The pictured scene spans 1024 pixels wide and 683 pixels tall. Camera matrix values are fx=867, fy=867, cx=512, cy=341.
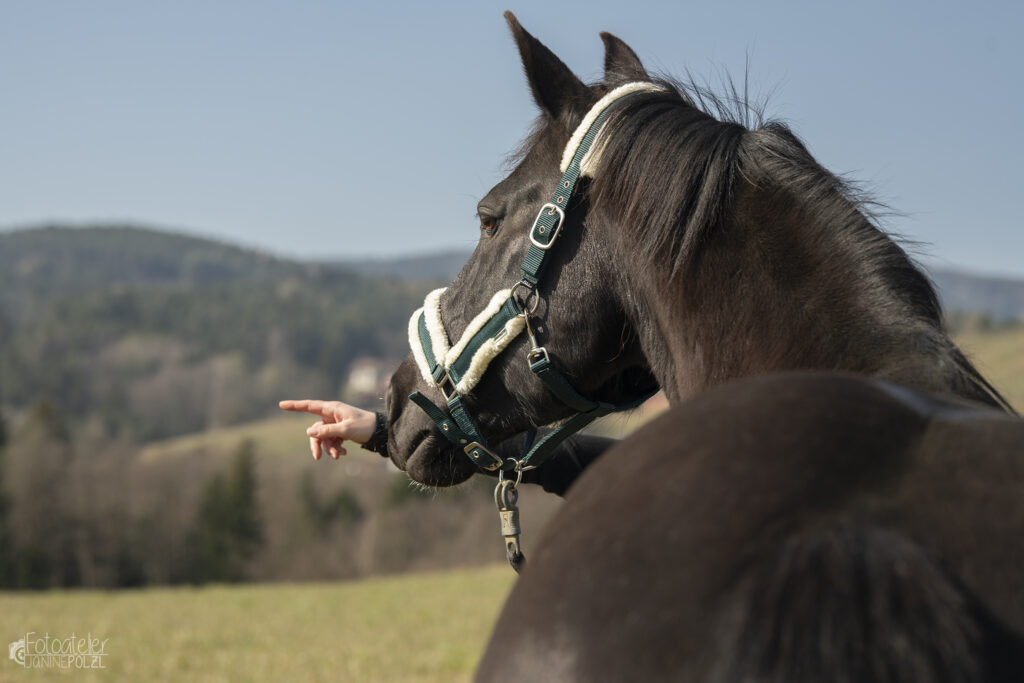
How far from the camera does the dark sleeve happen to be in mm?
3111

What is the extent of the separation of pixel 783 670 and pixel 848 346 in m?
1.04

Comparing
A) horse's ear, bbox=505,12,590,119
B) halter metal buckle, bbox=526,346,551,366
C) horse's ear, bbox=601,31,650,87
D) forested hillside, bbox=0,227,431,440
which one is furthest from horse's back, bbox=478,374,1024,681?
forested hillside, bbox=0,227,431,440

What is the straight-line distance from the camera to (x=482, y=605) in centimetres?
2030

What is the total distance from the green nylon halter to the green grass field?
354 inches

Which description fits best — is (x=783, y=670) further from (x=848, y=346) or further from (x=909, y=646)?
(x=848, y=346)

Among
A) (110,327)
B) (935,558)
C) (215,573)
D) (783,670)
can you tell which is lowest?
(110,327)

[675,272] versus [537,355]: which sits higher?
[675,272]

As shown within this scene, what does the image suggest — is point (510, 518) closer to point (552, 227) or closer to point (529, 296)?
point (529, 296)

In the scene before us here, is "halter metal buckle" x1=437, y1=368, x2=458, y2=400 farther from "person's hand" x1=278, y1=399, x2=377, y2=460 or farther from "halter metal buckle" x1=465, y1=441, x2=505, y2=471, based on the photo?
"person's hand" x1=278, y1=399, x2=377, y2=460

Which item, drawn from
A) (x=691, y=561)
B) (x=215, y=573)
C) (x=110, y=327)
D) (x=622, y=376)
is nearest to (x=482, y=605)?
(x=622, y=376)

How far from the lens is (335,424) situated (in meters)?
2.98

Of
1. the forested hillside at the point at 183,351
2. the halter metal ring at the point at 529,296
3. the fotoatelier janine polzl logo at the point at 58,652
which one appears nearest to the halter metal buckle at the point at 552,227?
the halter metal ring at the point at 529,296

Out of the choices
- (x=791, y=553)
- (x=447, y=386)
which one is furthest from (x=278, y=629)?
(x=791, y=553)

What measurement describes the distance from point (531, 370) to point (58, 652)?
13806 millimetres
